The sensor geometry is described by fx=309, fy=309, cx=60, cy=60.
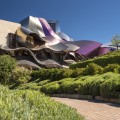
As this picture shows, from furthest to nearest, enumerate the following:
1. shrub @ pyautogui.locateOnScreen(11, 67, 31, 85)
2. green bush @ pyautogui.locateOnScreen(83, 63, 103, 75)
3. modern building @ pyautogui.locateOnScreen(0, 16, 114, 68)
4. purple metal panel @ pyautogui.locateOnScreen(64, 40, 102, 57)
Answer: purple metal panel @ pyautogui.locateOnScreen(64, 40, 102, 57) → modern building @ pyautogui.locateOnScreen(0, 16, 114, 68) → shrub @ pyautogui.locateOnScreen(11, 67, 31, 85) → green bush @ pyautogui.locateOnScreen(83, 63, 103, 75)

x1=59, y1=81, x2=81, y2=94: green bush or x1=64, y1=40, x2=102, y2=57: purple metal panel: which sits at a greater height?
x1=64, y1=40, x2=102, y2=57: purple metal panel

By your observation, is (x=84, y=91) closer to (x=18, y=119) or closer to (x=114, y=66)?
(x=114, y=66)

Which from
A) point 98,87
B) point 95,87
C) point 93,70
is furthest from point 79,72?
point 98,87

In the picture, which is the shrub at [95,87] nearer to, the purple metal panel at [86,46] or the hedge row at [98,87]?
the hedge row at [98,87]

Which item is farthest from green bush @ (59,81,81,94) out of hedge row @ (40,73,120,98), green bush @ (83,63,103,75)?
green bush @ (83,63,103,75)

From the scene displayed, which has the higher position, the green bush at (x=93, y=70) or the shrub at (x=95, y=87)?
the green bush at (x=93, y=70)

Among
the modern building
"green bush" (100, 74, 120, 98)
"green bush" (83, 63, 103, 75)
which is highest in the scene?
the modern building

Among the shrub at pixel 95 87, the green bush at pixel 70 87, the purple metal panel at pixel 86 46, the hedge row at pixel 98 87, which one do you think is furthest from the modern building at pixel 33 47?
the shrub at pixel 95 87

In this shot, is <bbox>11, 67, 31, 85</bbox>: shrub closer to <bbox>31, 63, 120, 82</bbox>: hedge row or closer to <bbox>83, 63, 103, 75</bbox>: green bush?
<bbox>31, 63, 120, 82</bbox>: hedge row

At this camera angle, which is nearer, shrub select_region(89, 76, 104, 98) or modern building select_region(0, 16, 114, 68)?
shrub select_region(89, 76, 104, 98)

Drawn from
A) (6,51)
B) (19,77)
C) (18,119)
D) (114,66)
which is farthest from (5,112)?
(6,51)

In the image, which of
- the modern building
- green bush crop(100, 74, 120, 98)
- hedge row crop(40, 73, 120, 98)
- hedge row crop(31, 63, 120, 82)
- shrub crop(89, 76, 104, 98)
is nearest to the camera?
green bush crop(100, 74, 120, 98)

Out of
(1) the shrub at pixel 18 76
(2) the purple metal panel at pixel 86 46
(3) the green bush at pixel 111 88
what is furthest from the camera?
(2) the purple metal panel at pixel 86 46

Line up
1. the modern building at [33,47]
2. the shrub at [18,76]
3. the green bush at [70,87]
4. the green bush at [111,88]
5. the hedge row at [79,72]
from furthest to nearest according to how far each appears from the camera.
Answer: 1. the modern building at [33,47]
2. the shrub at [18,76]
3. the hedge row at [79,72]
4. the green bush at [70,87]
5. the green bush at [111,88]
